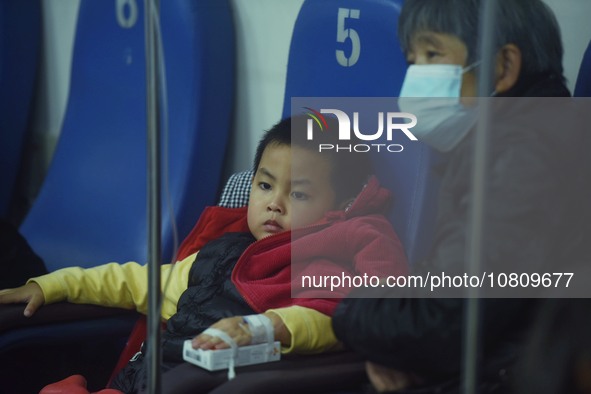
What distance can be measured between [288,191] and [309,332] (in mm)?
257

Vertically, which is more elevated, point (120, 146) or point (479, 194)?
point (479, 194)

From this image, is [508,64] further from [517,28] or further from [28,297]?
[28,297]

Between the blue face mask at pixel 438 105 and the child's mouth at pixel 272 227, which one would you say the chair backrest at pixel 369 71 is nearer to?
the blue face mask at pixel 438 105

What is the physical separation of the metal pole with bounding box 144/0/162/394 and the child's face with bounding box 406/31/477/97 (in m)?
0.35

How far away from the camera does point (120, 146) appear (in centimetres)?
204

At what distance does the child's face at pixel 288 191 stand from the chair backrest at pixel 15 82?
1157 millimetres

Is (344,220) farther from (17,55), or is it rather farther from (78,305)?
(17,55)

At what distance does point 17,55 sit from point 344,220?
142cm

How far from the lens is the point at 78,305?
1.58 m

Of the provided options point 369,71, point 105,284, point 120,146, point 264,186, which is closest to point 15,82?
point 120,146

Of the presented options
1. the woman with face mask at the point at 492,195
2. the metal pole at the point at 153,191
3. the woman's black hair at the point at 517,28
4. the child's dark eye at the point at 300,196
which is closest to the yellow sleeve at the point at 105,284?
the child's dark eye at the point at 300,196

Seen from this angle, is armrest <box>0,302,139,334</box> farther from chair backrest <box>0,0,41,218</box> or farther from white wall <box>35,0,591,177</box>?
chair backrest <box>0,0,41,218</box>

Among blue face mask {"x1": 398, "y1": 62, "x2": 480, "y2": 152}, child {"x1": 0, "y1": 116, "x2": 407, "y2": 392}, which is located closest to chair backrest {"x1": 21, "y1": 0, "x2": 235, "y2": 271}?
child {"x1": 0, "y1": 116, "x2": 407, "y2": 392}

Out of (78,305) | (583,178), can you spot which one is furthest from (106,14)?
(583,178)
